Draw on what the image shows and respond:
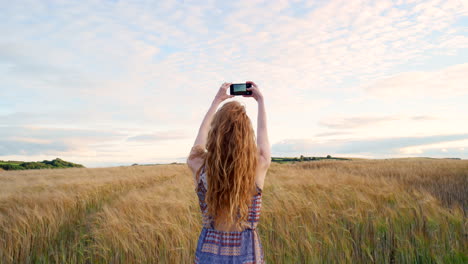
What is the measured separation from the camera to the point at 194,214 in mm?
4699

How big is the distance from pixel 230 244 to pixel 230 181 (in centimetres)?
41

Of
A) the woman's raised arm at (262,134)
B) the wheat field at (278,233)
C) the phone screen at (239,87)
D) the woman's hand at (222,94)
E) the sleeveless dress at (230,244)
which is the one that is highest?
the phone screen at (239,87)

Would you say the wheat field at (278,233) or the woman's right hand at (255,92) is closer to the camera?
the woman's right hand at (255,92)

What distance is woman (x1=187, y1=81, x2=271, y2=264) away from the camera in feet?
6.06

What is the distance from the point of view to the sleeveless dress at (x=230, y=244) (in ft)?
6.31

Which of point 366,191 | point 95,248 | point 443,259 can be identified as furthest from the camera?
point 366,191

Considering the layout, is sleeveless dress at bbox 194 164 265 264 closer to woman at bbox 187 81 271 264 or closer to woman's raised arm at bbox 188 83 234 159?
woman at bbox 187 81 271 264

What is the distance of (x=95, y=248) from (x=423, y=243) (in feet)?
12.9

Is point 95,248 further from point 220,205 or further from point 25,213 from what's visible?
point 220,205

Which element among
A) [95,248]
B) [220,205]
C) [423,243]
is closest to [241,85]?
[220,205]

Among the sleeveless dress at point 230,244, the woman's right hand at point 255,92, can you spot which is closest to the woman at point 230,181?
the sleeveless dress at point 230,244

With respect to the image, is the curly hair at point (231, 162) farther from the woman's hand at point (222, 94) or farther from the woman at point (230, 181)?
the woman's hand at point (222, 94)

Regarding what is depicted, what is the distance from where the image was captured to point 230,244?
76.3 inches

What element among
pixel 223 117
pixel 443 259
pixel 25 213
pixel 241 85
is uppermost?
pixel 241 85
